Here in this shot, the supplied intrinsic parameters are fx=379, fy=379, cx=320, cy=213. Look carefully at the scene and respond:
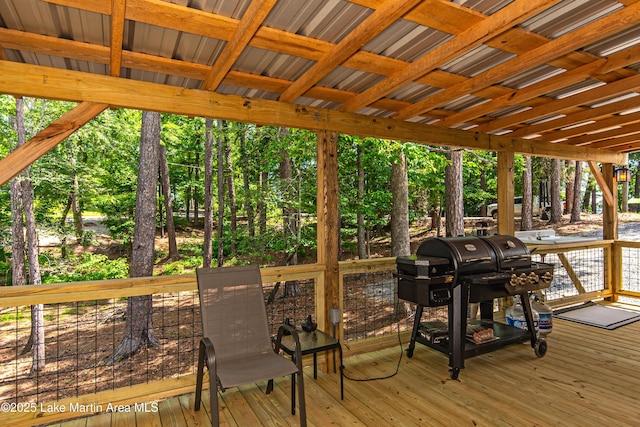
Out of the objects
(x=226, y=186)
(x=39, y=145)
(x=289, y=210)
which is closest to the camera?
(x=39, y=145)

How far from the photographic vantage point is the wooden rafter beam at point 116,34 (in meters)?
1.77

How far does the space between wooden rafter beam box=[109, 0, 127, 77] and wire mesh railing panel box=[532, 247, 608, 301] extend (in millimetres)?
5794

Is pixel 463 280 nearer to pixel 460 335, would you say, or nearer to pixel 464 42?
pixel 460 335

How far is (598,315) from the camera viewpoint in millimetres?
5188

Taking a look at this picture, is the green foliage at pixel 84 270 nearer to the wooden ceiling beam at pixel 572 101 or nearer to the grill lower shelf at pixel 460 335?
the grill lower shelf at pixel 460 335

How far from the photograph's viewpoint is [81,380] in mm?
6691

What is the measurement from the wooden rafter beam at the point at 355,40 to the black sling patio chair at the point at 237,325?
4.95ft

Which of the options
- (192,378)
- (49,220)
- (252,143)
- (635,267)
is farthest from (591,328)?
(49,220)

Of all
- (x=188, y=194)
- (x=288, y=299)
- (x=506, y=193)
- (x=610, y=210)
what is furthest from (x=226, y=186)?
(x=610, y=210)

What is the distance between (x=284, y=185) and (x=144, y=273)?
330cm

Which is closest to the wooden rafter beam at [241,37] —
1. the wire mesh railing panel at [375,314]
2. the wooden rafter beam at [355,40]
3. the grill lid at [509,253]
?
the wooden rafter beam at [355,40]

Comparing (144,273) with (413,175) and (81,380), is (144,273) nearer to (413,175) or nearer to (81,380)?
(81,380)

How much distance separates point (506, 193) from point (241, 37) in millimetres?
4078

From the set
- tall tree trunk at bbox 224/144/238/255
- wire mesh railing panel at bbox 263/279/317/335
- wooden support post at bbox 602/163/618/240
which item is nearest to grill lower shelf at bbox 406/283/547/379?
wooden support post at bbox 602/163/618/240
